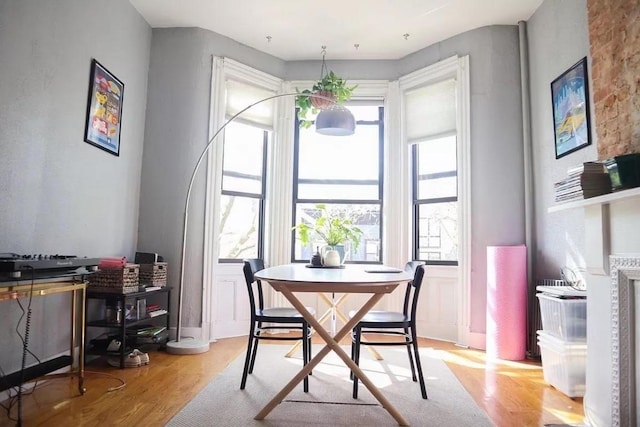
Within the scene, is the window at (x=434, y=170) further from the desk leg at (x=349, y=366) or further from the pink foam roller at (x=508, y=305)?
the desk leg at (x=349, y=366)

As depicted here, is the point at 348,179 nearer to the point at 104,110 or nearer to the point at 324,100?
the point at 324,100

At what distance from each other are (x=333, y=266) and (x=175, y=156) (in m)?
2.19

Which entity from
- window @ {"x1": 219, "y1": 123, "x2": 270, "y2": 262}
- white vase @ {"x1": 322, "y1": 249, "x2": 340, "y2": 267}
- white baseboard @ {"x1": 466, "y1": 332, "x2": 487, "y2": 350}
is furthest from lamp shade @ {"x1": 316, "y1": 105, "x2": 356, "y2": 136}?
white baseboard @ {"x1": 466, "y1": 332, "x2": 487, "y2": 350}

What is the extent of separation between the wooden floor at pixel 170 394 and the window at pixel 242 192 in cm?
144

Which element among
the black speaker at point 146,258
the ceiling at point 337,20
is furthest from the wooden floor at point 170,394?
the ceiling at point 337,20

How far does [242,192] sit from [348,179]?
1.32m

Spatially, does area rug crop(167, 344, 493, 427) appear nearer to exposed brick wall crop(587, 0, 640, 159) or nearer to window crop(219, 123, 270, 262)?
window crop(219, 123, 270, 262)

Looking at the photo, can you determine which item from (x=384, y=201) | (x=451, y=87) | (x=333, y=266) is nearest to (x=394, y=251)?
(x=384, y=201)

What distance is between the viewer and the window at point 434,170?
471 centimetres

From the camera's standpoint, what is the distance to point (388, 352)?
12.8ft

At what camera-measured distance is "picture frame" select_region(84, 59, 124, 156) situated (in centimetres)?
345

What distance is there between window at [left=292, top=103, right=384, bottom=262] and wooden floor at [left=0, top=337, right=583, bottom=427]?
1825 mm

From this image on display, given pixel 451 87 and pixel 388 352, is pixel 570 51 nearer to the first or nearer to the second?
pixel 451 87

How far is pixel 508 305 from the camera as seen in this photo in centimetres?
382
